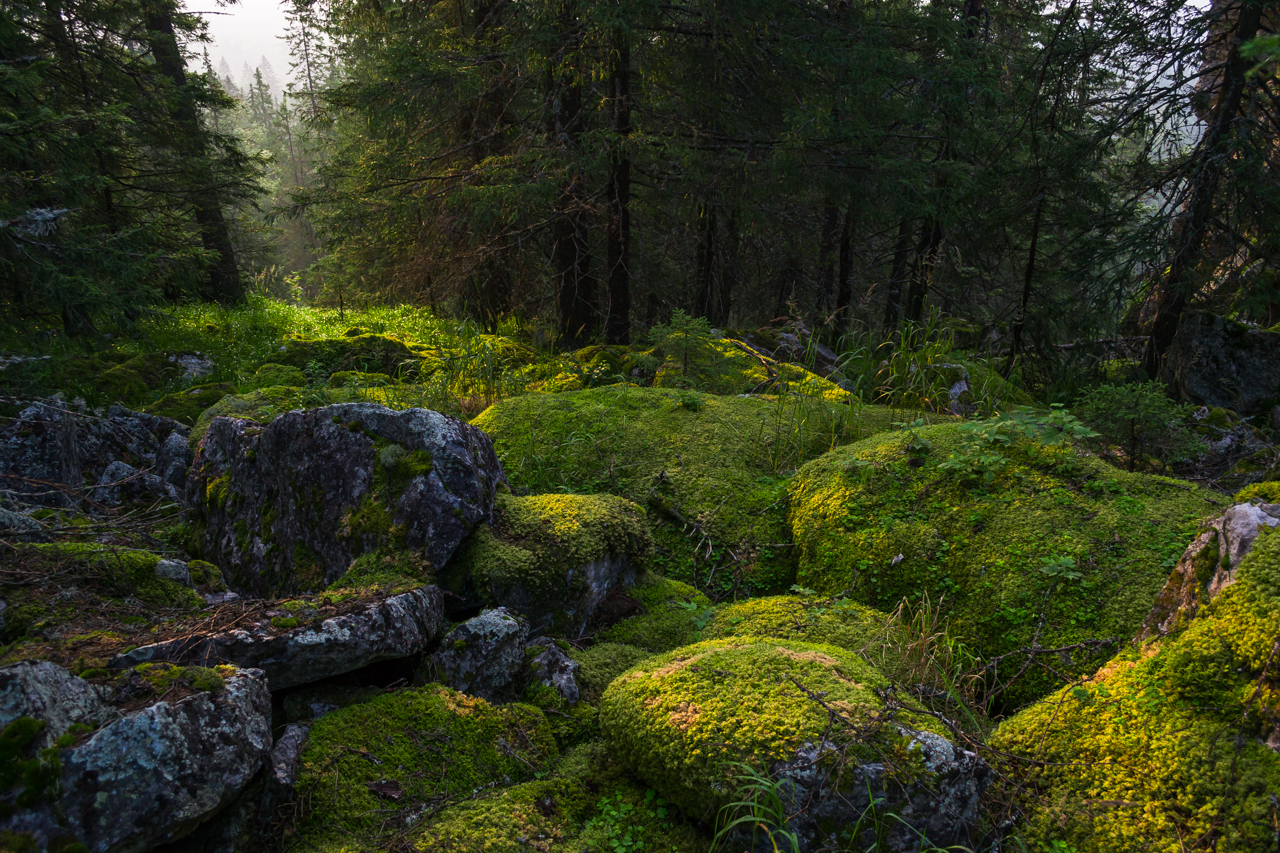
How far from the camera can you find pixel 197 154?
498 inches

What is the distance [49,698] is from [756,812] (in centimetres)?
205

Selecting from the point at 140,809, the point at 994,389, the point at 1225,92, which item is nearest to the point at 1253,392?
the point at 1225,92

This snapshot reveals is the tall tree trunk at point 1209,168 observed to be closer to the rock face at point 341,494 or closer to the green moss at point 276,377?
the rock face at point 341,494

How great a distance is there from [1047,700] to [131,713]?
3.15m

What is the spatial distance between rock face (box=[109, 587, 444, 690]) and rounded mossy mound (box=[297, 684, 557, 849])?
185 mm

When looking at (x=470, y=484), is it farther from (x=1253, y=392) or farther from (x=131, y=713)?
(x=1253, y=392)

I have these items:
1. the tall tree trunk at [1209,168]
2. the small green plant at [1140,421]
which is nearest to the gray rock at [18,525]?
the small green plant at [1140,421]

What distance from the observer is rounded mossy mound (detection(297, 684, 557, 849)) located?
6.99 feet

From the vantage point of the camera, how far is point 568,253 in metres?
9.44

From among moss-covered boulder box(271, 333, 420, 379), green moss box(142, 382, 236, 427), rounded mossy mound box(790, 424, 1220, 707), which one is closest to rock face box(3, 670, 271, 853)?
rounded mossy mound box(790, 424, 1220, 707)

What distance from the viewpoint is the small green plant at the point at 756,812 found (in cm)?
196

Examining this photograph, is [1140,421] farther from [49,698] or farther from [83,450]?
[83,450]

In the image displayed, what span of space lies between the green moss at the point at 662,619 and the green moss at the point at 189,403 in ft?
Answer: 14.6

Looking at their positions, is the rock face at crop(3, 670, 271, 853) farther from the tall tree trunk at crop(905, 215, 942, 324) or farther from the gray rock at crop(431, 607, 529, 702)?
the tall tree trunk at crop(905, 215, 942, 324)
